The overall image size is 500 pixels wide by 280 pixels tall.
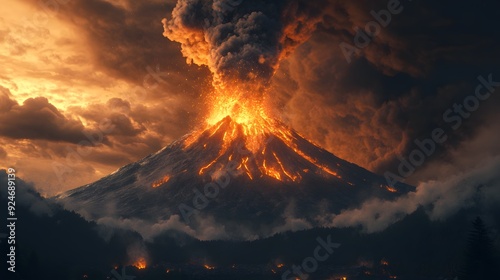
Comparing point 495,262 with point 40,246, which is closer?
point 495,262

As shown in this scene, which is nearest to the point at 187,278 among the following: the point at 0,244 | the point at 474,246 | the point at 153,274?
the point at 153,274

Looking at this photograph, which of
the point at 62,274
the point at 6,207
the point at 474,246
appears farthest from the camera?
the point at 6,207

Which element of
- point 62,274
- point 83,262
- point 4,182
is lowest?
point 62,274

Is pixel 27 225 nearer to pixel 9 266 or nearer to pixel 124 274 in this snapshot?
pixel 124 274

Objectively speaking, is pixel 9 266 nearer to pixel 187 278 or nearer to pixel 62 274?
pixel 62 274

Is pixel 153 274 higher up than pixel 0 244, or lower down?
higher up

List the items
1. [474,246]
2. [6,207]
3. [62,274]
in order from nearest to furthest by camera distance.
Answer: [474,246] < [62,274] < [6,207]

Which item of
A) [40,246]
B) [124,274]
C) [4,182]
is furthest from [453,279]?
[4,182]
